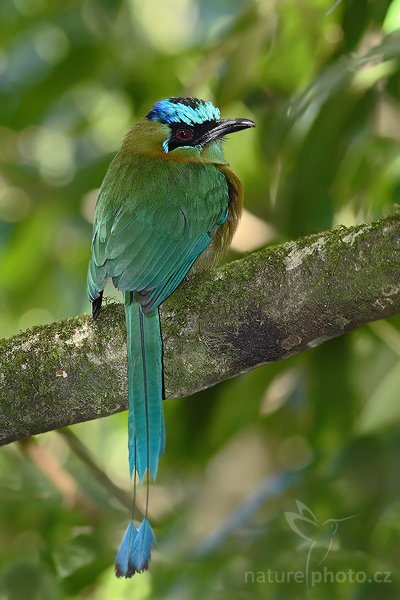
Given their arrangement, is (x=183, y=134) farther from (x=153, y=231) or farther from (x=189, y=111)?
(x=153, y=231)

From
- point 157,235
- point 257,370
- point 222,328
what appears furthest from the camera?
point 257,370

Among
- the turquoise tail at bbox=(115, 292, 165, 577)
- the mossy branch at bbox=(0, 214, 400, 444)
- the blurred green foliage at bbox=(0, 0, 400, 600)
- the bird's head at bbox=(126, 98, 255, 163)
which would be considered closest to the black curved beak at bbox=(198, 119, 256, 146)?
the bird's head at bbox=(126, 98, 255, 163)

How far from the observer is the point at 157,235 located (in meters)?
2.69

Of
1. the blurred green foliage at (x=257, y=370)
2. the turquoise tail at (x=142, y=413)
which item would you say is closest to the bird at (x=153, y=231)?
the turquoise tail at (x=142, y=413)

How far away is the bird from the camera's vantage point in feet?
7.47

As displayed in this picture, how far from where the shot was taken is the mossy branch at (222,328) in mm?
2018

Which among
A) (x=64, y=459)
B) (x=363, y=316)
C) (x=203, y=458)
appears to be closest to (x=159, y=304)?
(x=363, y=316)

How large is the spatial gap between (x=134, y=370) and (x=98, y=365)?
0.12 metres

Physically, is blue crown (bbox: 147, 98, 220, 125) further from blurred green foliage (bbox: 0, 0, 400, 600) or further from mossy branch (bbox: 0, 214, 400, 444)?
mossy branch (bbox: 0, 214, 400, 444)

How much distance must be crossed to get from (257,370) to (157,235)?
71cm

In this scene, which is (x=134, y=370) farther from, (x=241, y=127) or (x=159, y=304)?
(x=241, y=127)

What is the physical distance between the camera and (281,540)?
8.55ft

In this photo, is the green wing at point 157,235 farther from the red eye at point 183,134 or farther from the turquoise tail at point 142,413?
the red eye at point 183,134

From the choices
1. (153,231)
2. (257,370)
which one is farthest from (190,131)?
(257,370)
